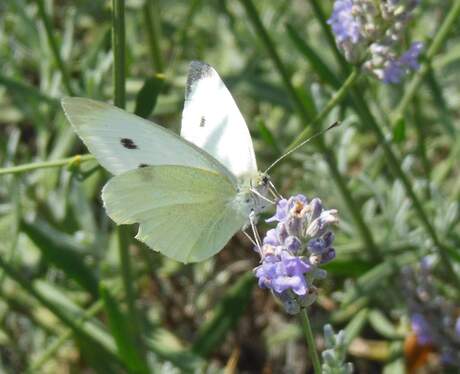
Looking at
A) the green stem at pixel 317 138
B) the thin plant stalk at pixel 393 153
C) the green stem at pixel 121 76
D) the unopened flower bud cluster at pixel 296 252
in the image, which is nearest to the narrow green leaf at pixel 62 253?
the green stem at pixel 121 76

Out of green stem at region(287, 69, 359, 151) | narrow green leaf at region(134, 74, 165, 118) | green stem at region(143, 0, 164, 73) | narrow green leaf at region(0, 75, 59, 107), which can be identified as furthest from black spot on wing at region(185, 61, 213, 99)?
green stem at region(143, 0, 164, 73)

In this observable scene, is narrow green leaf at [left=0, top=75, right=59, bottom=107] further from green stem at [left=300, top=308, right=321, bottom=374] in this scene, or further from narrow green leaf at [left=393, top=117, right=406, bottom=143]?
green stem at [left=300, top=308, right=321, bottom=374]

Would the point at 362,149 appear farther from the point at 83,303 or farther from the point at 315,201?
the point at 315,201

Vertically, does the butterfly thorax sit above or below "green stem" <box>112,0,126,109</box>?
below

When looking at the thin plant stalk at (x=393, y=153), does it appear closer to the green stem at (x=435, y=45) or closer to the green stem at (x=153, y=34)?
the green stem at (x=435, y=45)

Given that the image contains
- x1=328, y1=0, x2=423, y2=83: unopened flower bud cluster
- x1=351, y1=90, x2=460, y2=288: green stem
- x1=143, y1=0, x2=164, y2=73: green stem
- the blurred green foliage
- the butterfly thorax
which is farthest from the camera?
x1=143, y1=0, x2=164, y2=73: green stem
